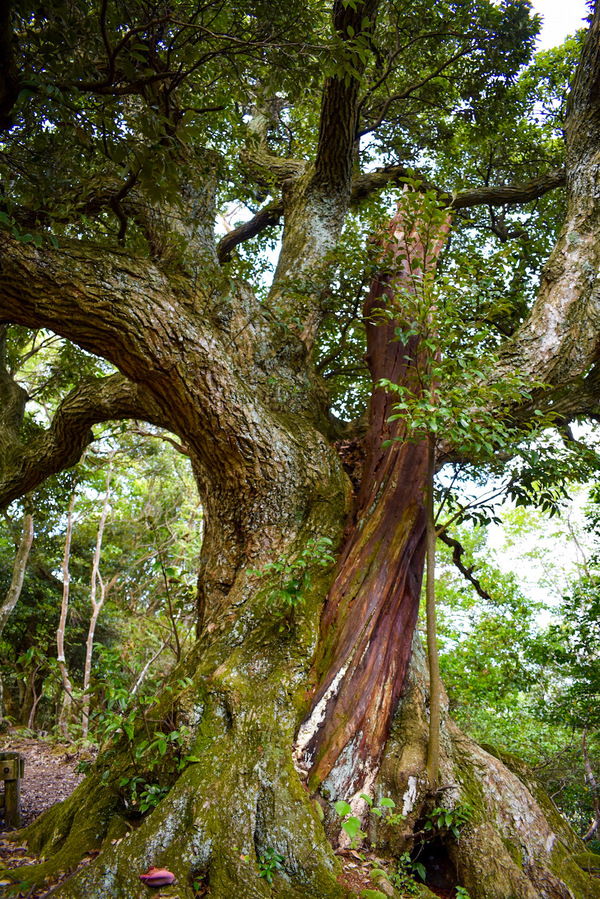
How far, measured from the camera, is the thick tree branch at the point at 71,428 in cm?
424

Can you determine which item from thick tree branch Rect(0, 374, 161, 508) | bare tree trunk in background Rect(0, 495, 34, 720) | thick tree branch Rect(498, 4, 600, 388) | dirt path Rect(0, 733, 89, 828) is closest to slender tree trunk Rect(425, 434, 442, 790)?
thick tree branch Rect(498, 4, 600, 388)

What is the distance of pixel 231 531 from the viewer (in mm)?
3553

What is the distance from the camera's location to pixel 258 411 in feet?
11.7

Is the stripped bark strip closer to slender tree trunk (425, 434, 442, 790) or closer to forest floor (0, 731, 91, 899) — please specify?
forest floor (0, 731, 91, 899)

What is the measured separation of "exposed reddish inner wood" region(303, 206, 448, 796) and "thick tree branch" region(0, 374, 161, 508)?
71.2 inches

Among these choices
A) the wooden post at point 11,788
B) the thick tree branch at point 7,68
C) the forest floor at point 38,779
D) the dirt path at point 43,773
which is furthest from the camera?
the dirt path at point 43,773

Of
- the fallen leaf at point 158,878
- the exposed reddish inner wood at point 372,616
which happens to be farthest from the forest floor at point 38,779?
the exposed reddish inner wood at point 372,616

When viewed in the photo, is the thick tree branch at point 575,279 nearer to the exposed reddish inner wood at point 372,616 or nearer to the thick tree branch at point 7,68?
the exposed reddish inner wood at point 372,616

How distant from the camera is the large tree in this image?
223 cm

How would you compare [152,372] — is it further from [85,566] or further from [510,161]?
[85,566]

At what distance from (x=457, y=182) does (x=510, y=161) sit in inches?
25.8

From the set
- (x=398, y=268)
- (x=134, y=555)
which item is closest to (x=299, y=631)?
(x=398, y=268)

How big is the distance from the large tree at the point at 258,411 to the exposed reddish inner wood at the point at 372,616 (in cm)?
1

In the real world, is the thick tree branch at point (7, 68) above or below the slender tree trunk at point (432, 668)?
above
